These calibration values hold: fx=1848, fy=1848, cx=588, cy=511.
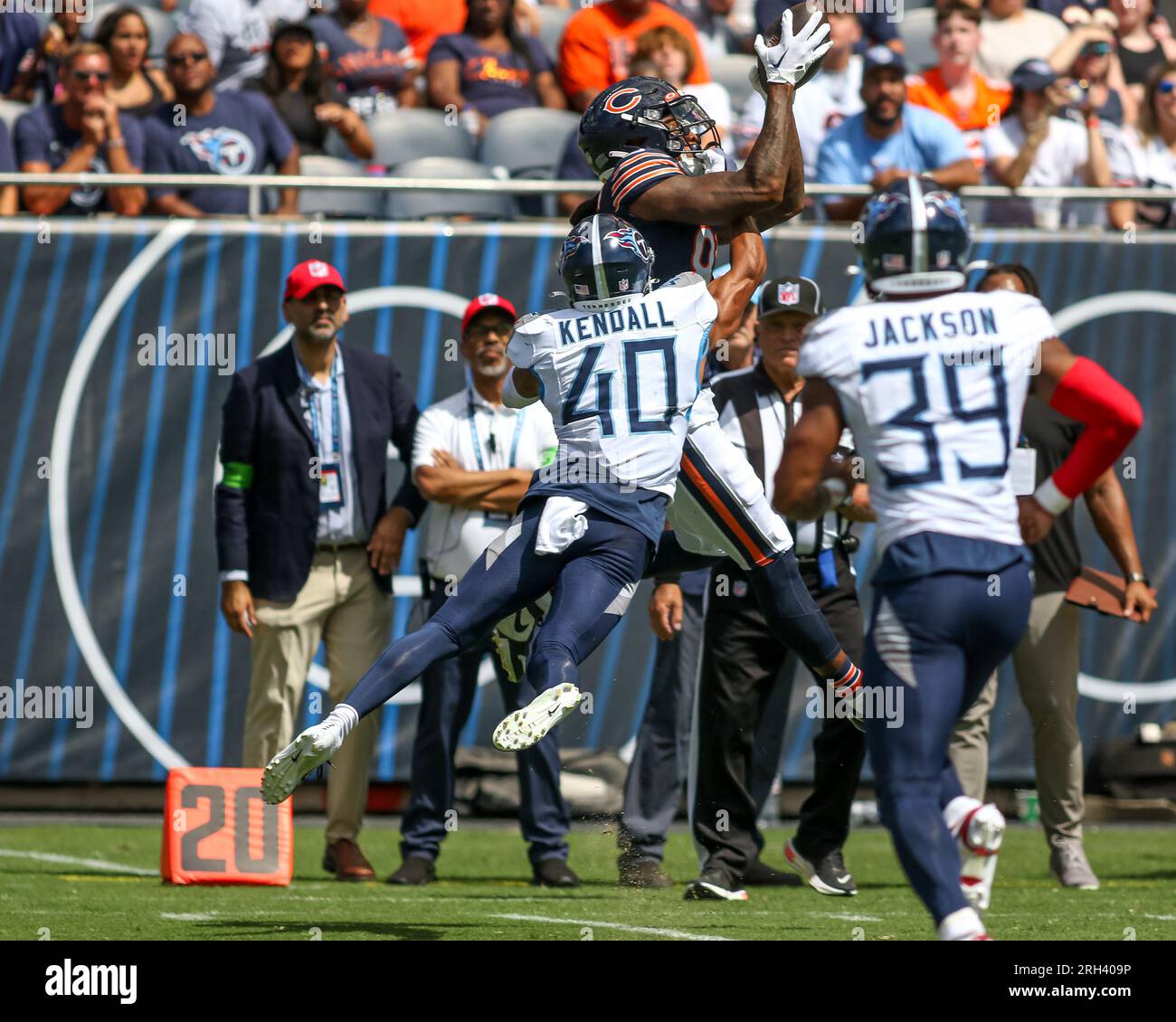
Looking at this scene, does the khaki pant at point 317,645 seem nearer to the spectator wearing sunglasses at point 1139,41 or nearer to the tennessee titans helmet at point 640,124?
the tennessee titans helmet at point 640,124

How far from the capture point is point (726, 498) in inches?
241

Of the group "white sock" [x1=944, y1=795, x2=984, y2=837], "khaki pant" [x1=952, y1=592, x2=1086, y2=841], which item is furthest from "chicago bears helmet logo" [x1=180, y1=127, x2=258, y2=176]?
"white sock" [x1=944, y1=795, x2=984, y2=837]

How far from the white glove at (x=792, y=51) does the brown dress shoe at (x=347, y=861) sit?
12.0 feet

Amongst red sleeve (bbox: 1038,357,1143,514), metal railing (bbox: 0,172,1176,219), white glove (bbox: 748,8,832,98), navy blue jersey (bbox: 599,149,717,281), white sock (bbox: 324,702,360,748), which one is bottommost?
white sock (bbox: 324,702,360,748)

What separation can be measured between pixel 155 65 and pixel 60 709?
4.55 m

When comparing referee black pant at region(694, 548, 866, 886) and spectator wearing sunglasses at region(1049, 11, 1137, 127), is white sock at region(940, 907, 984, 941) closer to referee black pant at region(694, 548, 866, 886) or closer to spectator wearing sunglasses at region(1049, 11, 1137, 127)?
referee black pant at region(694, 548, 866, 886)

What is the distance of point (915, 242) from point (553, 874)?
3731mm

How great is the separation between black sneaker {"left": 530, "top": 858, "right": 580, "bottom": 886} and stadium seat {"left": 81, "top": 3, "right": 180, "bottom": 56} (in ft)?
22.2

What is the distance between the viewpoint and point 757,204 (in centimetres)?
589

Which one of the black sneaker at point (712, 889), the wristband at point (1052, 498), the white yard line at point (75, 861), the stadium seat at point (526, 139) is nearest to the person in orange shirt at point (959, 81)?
the stadium seat at point (526, 139)

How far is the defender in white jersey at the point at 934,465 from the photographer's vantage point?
15.0ft

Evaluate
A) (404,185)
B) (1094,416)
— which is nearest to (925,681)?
(1094,416)

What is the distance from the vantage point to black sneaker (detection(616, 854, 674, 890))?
750cm
